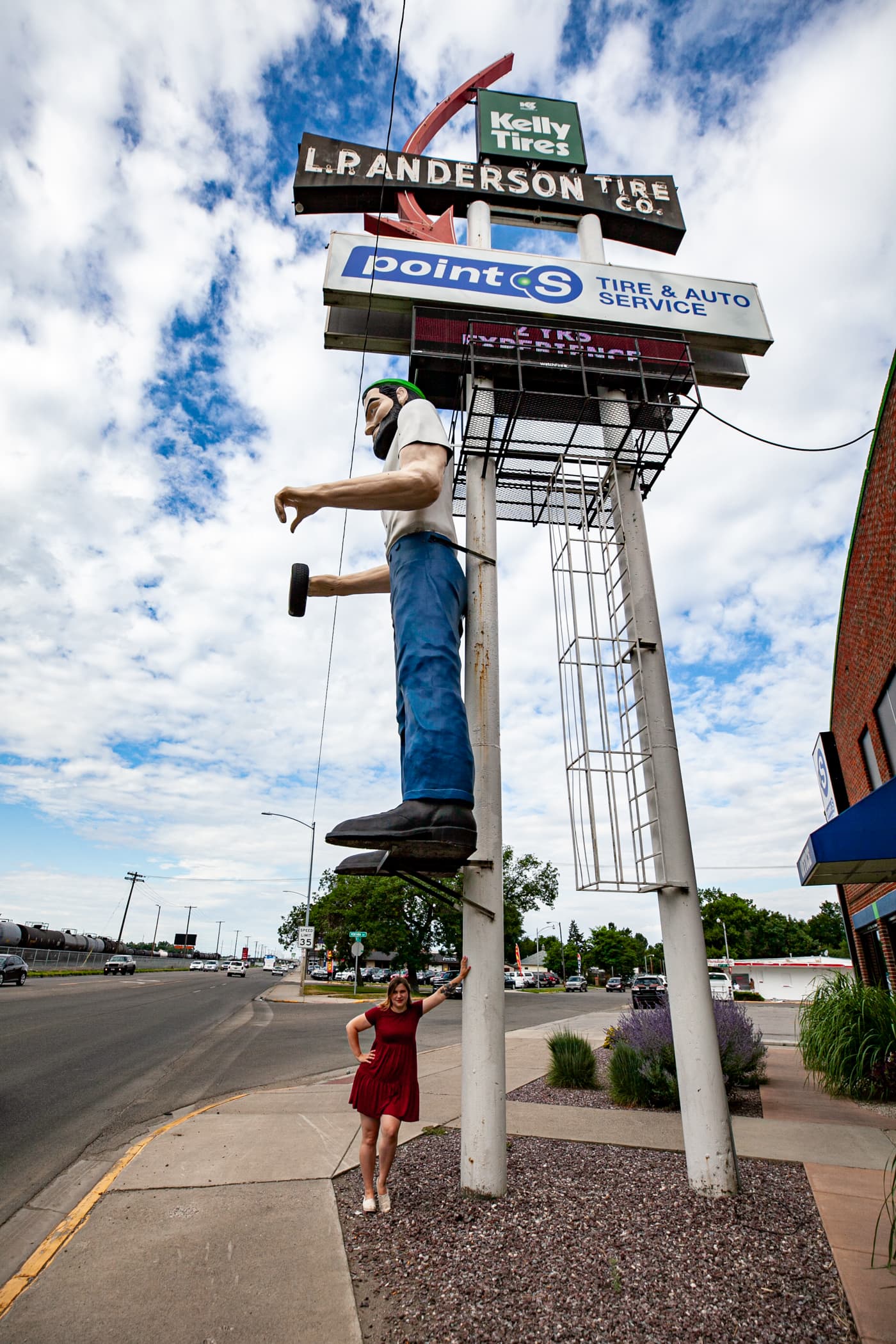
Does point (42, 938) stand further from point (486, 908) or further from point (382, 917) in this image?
point (486, 908)

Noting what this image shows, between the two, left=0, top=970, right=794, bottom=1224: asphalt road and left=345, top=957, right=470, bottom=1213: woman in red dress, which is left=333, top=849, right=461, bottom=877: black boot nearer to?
left=345, top=957, right=470, bottom=1213: woman in red dress

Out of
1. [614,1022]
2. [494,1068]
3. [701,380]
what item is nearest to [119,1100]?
[494,1068]

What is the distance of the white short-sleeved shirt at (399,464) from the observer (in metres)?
4.07

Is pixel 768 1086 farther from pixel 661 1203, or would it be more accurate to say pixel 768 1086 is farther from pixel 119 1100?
pixel 119 1100

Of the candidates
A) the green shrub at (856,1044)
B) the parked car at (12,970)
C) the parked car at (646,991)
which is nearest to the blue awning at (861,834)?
the green shrub at (856,1044)

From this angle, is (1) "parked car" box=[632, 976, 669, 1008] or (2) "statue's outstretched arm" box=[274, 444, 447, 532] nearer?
(2) "statue's outstretched arm" box=[274, 444, 447, 532]

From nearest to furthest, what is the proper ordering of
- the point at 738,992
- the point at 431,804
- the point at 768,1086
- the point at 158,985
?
the point at 431,804 → the point at 768,1086 → the point at 158,985 → the point at 738,992

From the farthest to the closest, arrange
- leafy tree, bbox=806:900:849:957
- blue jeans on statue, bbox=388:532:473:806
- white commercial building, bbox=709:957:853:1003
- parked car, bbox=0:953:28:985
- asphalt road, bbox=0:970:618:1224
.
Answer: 1. leafy tree, bbox=806:900:849:957
2. white commercial building, bbox=709:957:853:1003
3. parked car, bbox=0:953:28:985
4. asphalt road, bbox=0:970:618:1224
5. blue jeans on statue, bbox=388:532:473:806

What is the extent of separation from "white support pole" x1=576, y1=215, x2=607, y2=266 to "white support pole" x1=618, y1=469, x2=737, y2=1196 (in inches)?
115

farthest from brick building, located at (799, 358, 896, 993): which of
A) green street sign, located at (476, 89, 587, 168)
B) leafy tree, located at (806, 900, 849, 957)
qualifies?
leafy tree, located at (806, 900, 849, 957)

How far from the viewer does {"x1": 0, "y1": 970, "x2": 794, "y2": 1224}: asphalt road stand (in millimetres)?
5676

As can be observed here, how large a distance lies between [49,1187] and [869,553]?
35.9 feet

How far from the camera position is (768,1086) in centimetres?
773

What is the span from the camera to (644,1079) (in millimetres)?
6578
